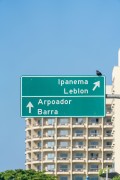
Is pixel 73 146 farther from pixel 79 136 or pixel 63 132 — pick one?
pixel 63 132

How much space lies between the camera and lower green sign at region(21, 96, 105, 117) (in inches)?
1341

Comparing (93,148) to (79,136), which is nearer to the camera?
(93,148)

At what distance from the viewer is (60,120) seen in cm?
14212

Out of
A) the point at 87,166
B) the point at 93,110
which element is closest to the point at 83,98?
the point at 93,110

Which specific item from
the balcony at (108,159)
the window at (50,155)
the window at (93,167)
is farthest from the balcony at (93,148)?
the window at (50,155)

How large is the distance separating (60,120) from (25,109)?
107279 millimetres

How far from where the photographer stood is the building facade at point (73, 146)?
140 metres

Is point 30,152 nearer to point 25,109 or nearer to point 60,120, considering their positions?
point 60,120

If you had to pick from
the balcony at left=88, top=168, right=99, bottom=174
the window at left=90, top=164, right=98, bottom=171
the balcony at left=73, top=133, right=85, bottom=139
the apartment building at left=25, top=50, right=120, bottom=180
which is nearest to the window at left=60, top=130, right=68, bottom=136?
the apartment building at left=25, top=50, right=120, bottom=180

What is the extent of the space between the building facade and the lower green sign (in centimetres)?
10504

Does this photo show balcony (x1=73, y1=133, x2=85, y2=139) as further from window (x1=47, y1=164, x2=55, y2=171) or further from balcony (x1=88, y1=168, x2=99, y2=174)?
window (x1=47, y1=164, x2=55, y2=171)

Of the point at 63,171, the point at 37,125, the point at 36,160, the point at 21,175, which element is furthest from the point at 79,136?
the point at 21,175

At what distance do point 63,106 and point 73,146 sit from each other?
4240 inches

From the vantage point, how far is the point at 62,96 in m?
34.1
